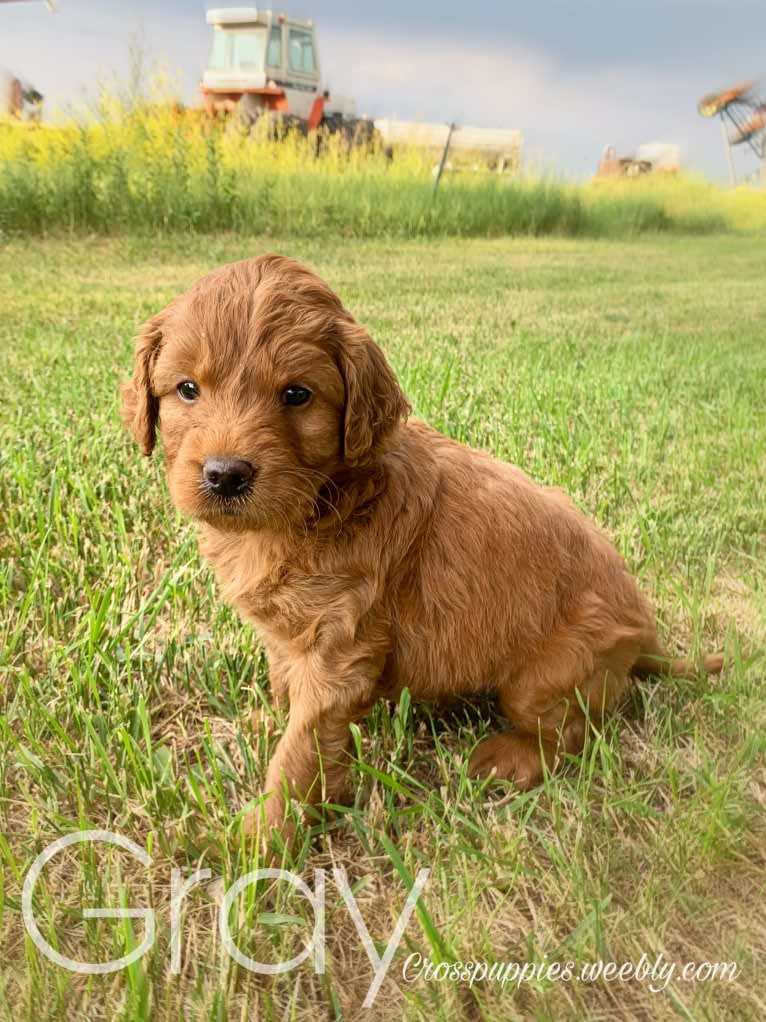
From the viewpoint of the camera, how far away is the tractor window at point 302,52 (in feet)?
66.9

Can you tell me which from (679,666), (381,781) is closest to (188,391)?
(381,781)

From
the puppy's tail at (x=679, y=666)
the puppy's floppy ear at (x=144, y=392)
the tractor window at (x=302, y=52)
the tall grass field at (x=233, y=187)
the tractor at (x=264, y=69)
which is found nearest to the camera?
the puppy's floppy ear at (x=144, y=392)

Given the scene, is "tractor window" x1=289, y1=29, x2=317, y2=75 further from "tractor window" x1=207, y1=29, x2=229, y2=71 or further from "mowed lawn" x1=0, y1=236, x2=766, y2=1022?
"mowed lawn" x1=0, y1=236, x2=766, y2=1022

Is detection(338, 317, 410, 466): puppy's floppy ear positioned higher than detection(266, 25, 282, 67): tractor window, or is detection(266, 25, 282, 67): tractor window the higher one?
detection(266, 25, 282, 67): tractor window

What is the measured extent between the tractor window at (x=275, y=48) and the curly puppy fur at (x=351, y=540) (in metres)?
20.2

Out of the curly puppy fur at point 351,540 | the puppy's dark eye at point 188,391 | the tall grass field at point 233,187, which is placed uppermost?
the tall grass field at point 233,187

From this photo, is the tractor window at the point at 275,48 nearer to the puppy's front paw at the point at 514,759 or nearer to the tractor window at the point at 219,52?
the tractor window at the point at 219,52

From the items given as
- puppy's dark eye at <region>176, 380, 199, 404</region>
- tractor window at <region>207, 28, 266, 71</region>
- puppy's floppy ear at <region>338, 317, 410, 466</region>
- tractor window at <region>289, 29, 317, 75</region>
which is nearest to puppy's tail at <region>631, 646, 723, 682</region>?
puppy's floppy ear at <region>338, 317, 410, 466</region>

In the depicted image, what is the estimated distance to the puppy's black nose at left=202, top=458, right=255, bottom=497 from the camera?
1.99 m

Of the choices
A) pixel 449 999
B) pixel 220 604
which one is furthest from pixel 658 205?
pixel 449 999

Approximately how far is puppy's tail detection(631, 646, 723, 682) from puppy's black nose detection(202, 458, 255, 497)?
1443 mm

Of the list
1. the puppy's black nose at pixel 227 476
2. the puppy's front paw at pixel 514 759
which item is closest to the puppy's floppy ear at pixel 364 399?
the puppy's black nose at pixel 227 476

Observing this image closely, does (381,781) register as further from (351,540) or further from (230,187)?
(230,187)

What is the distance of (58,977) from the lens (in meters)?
1.83
